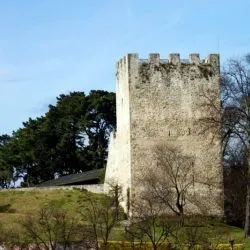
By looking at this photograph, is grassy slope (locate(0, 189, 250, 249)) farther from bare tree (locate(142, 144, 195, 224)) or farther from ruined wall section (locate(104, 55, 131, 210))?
bare tree (locate(142, 144, 195, 224))

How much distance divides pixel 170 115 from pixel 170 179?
428 centimetres

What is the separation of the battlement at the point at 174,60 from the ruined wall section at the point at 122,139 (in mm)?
93

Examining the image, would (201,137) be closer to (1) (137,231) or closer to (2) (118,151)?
(2) (118,151)

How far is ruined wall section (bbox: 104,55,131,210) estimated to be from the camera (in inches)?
2100

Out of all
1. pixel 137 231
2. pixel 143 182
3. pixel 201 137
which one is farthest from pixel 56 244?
pixel 201 137

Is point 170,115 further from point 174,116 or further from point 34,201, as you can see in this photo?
point 34,201

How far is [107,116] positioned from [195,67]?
98.4 ft

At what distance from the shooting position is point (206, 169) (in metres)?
53.8

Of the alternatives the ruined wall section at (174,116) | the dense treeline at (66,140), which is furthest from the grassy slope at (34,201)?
the dense treeline at (66,140)

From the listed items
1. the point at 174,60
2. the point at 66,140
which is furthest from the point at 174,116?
the point at 66,140

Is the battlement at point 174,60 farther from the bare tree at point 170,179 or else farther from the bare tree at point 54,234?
the bare tree at point 54,234

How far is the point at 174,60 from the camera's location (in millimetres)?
53875

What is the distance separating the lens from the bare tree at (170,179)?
5209 centimetres

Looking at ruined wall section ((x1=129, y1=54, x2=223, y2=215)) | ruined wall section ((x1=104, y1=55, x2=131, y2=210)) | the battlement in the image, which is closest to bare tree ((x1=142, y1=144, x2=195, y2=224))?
ruined wall section ((x1=129, y1=54, x2=223, y2=215))
